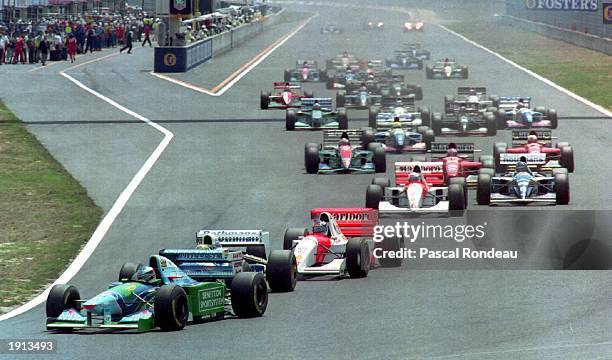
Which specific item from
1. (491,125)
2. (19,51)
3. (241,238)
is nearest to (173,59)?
(19,51)

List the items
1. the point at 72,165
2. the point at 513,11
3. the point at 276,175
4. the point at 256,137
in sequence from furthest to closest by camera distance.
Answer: the point at 513,11 → the point at 256,137 → the point at 72,165 → the point at 276,175

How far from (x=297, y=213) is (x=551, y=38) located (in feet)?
251

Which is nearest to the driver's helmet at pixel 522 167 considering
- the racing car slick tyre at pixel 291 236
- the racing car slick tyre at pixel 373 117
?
the racing car slick tyre at pixel 291 236

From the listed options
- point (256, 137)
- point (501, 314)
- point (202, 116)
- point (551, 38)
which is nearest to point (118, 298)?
point (501, 314)

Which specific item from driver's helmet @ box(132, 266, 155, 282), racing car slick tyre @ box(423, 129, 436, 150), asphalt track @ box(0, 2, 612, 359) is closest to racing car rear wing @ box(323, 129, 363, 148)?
asphalt track @ box(0, 2, 612, 359)

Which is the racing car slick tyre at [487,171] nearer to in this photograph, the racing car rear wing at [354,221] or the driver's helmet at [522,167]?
the driver's helmet at [522,167]

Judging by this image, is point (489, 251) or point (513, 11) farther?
point (513, 11)

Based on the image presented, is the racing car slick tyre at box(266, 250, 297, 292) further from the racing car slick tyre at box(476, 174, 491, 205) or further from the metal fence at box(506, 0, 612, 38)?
the metal fence at box(506, 0, 612, 38)

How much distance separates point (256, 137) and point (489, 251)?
21.4 m

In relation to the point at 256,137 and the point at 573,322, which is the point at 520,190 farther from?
the point at 256,137

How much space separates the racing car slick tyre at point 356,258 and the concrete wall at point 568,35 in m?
60.2

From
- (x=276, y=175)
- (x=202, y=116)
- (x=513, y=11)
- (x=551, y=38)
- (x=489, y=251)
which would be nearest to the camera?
(x=489, y=251)

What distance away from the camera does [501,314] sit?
65.1 ft

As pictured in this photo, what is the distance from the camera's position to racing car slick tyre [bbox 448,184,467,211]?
29297mm
